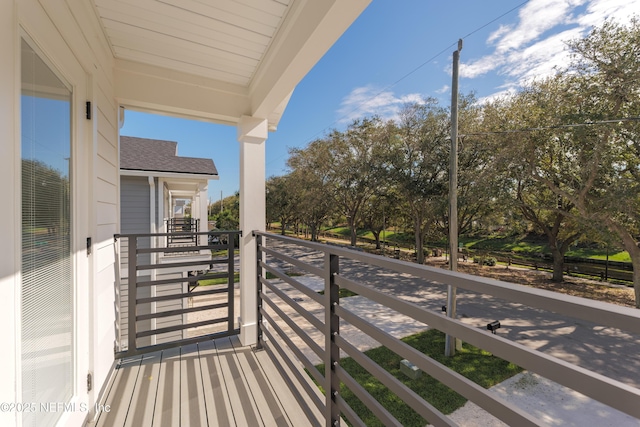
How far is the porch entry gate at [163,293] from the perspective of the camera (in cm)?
227

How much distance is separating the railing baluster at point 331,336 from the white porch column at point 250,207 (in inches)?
52.1

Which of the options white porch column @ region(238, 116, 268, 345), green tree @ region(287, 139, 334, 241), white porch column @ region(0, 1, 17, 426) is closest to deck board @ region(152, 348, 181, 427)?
white porch column @ region(238, 116, 268, 345)

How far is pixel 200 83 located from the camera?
242 cm

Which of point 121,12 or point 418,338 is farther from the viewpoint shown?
point 418,338

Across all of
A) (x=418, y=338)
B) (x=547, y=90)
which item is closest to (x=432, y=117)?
(x=547, y=90)

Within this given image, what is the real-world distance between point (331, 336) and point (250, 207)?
155cm

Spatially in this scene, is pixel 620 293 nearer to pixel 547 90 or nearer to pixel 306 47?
pixel 547 90

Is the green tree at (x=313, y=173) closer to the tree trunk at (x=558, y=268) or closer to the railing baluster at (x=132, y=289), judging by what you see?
the tree trunk at (x=558, y=268)

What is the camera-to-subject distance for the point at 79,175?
1492 mm

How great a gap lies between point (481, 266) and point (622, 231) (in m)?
6.08

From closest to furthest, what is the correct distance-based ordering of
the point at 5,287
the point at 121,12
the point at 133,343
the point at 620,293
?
the point at 5,287 < the point at 121,12 < the point at 133,343 < the point at 620,293

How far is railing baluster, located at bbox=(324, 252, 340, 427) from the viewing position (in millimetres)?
1299

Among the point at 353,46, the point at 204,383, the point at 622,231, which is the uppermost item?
the point at 353,46

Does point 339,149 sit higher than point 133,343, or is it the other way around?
point 339,149
